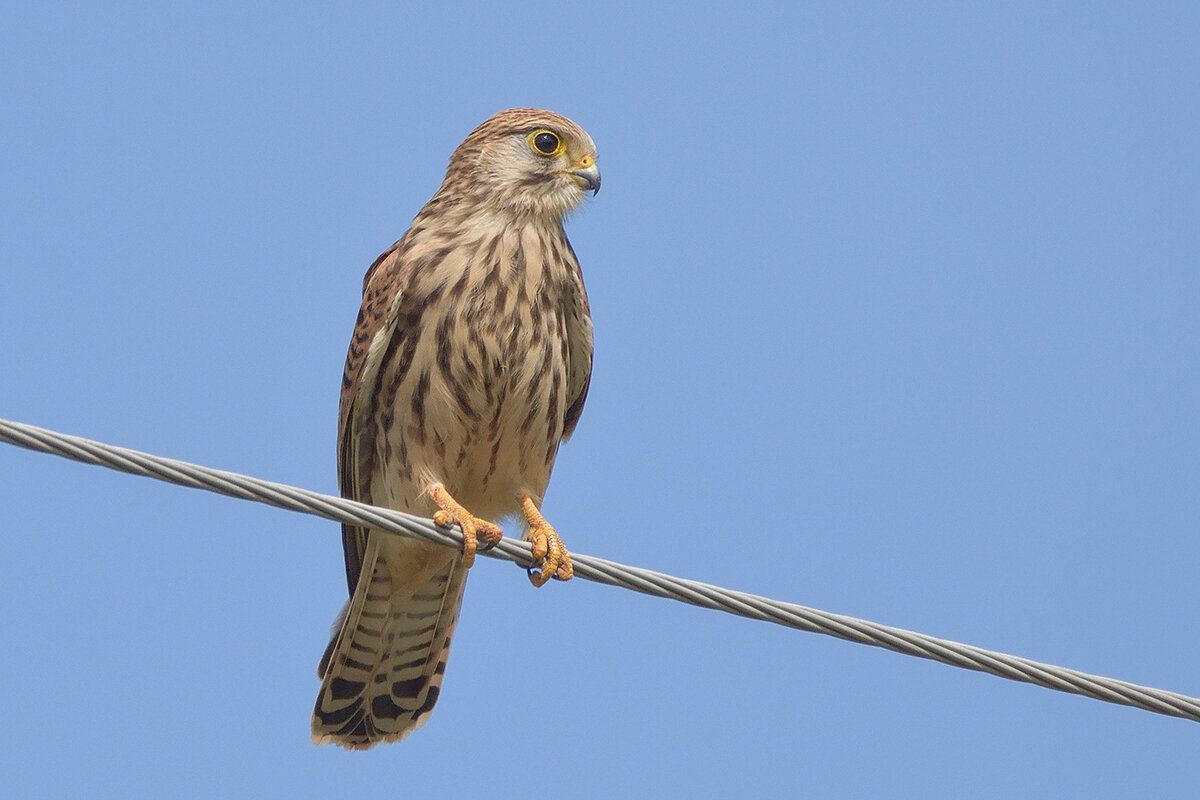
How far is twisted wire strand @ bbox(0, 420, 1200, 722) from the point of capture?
10.4ft

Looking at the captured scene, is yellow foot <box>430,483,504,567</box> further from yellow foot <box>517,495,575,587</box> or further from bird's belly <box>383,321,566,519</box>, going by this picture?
bird's belly <box>383,321,566,519</box>

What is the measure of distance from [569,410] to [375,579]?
959 mm

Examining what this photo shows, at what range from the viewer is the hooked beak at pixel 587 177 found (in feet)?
18.4

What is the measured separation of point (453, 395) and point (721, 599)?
5.78 ft

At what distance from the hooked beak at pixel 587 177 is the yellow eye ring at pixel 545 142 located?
4.4 inches

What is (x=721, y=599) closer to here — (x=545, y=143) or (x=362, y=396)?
(x=362, y=396)

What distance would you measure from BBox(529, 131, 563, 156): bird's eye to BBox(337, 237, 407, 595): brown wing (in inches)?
25.6

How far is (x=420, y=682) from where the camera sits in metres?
5.59

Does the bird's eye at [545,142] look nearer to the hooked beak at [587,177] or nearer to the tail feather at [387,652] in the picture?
the hooked beak at [587,177]

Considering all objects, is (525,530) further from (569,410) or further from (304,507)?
(304,507)

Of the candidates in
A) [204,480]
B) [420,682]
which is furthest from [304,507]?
[420,682]

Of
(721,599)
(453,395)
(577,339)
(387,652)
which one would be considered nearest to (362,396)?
(453,395)

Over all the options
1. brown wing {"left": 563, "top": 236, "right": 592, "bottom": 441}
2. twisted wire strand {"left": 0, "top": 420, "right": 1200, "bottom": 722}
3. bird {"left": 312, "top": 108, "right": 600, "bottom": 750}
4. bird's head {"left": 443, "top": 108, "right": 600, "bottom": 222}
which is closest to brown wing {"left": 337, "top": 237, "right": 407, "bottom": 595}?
bird {"left": 312, "top": 108, "right": 600, "bottom": 750}

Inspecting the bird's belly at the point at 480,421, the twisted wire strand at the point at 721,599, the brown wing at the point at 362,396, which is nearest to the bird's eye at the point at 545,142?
the brown wing at the point at 362,396
